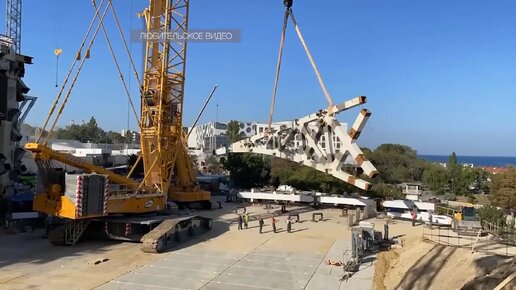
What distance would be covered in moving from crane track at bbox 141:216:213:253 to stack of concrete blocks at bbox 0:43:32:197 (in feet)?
55.6

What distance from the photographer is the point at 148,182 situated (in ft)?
104

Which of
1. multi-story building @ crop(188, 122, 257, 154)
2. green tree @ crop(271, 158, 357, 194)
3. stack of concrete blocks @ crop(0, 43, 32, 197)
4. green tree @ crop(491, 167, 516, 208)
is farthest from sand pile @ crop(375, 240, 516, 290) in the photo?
multi-story building @ crop(188, 122, 257, 154)

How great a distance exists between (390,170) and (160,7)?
55.1m

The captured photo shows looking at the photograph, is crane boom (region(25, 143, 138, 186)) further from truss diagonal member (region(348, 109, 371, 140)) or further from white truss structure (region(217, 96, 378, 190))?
truss diagonal member (region(348, 109, 371, 140))

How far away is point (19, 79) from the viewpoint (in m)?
37.1

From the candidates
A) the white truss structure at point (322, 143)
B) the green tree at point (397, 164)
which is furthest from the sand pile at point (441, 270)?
the green tree at point (397, 164)

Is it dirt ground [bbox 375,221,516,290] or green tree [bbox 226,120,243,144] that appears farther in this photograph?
green tree [bbox 226,120,243,144]

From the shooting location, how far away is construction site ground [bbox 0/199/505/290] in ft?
52.7

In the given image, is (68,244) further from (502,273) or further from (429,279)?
(502,273)

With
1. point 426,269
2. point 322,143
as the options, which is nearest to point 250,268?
point 426,269

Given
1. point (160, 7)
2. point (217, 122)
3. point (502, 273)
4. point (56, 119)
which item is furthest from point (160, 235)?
point (217, 122)

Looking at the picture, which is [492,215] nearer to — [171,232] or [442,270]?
[442,270]

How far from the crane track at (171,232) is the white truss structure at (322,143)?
9948 mm

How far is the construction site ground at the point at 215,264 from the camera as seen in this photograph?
16.1m
